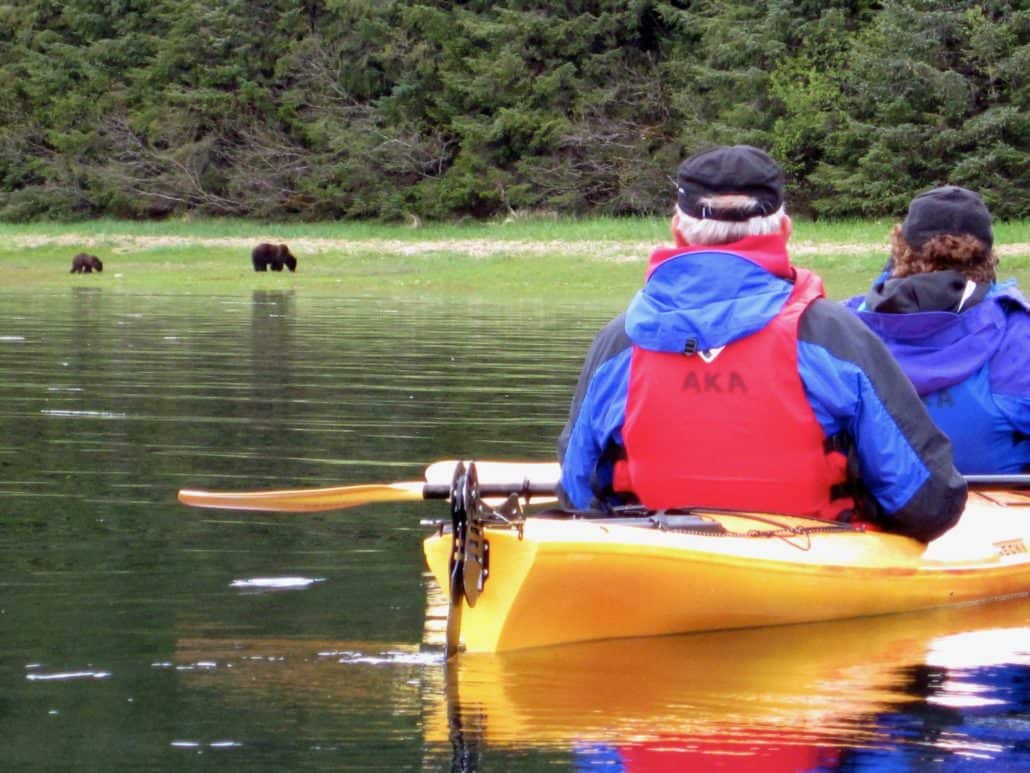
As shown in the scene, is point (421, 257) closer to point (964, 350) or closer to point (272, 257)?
point (272, 257)

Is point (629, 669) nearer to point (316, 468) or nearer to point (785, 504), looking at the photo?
point (785, 504)

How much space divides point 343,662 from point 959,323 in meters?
2.65

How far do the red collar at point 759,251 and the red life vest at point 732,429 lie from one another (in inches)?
3.7

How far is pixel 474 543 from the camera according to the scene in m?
4.93

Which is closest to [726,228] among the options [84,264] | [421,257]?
[84,264]

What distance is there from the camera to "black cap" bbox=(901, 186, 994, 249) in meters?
6.57

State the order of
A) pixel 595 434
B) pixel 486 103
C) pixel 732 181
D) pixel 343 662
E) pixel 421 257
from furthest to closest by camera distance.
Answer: pixel 486 103 < pixel 421 257 < pixel 595 434 < pixel 732 181 < pixel 343 662

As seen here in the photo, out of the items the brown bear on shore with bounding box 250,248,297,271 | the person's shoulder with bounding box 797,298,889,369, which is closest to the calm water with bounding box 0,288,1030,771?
the person's shoulder with bounding box 797,298,889,369

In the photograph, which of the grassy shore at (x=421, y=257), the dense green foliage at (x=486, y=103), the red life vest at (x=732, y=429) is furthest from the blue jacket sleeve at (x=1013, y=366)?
the dense green foliage at (x=486, y=103)

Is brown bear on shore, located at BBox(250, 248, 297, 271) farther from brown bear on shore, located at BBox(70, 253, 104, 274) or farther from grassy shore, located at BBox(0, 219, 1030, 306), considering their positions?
brown bear on shore, located at BBox(70, 253, 104, 274)

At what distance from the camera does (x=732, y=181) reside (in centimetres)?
532

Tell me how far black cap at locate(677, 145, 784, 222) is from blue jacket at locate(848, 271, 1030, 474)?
4.62 ft

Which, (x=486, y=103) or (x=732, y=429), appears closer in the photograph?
(x=732, y=429)

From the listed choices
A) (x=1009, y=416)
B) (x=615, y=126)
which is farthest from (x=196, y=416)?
(x=615, y=126)
